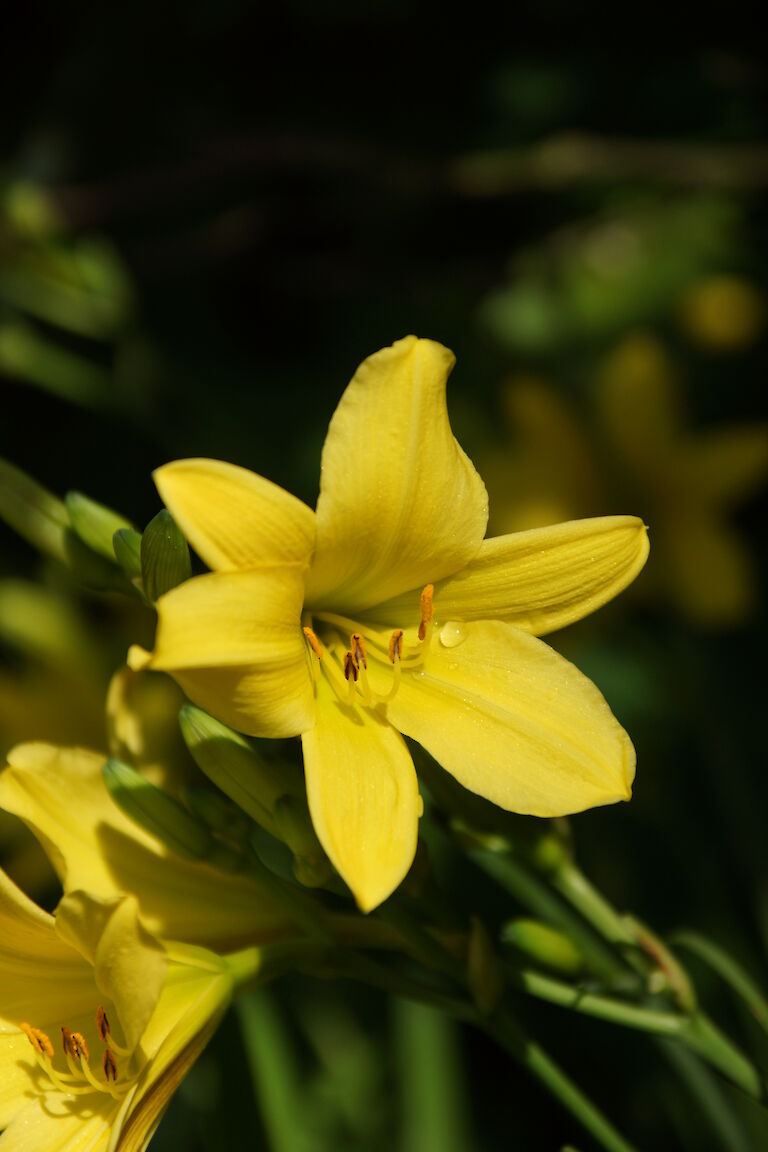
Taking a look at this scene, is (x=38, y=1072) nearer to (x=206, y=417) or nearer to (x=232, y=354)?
(x=206, y=417)

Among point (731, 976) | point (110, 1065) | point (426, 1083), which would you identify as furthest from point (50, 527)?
point (426, 1083)

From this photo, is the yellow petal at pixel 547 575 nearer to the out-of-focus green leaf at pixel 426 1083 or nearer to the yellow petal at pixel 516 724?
the yellow petal at pixel 516 724

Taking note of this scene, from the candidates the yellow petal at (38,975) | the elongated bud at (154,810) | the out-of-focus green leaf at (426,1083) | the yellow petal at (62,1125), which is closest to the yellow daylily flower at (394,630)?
the elongated bud at (154,810)

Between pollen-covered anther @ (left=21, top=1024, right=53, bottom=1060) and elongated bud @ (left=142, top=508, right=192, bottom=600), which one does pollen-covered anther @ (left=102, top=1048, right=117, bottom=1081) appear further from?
elongated bud @ (left=142, top=508, right=192, bottom=600)

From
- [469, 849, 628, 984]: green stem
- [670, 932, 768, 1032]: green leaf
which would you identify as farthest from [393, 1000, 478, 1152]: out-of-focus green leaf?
[670, 932, 768, 1032]: green leaf

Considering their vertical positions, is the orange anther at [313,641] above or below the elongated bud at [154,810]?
above

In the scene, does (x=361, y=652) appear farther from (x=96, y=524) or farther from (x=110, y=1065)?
(x=110, y=1065)

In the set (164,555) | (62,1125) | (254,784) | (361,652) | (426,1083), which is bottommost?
(426,1083)
